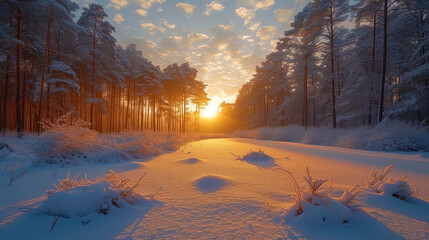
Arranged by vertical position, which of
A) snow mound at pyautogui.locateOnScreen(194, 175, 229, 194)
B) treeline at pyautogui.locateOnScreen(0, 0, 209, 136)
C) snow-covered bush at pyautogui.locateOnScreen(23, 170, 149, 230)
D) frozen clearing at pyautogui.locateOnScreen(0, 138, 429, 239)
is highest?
treeline at pyautogui.locateOnScreen(0, 0, 209, 136)

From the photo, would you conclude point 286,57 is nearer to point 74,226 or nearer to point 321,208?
point 321,208

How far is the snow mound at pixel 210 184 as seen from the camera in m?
1.76

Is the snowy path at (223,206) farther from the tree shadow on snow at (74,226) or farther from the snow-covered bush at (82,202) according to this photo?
the snow-covered bush at (82,202)

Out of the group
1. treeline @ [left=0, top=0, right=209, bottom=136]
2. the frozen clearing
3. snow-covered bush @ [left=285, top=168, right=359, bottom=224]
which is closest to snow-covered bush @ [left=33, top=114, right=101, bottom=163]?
treeline @ [left=0, top=0, right=209, bottom=136]

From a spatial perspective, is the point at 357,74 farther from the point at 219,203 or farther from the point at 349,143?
Answer: the point at 219,203

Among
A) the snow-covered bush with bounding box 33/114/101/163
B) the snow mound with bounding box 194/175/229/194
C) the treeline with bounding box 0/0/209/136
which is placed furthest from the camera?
the treeline with bounding box 0/0/209/136

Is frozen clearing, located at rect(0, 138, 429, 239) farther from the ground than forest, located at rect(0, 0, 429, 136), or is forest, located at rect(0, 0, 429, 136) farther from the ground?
forest, located at rect(0, 0, 429, 136)

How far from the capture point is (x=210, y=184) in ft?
6.28

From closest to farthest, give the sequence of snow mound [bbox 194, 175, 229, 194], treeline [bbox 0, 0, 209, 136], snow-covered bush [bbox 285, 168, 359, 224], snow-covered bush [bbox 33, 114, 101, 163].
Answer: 1. snow-covered bush [bbox 285, 168, 359, 224]
2. snow mound [bbox 194, 175, 229, 194]
3. snow-covered bush [bbox 33, 114, 101, 163]
4. treeline [bbox 0, 0, 209, 136]

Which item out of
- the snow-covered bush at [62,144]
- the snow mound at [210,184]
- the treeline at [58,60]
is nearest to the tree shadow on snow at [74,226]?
the snow mound at [210,184]

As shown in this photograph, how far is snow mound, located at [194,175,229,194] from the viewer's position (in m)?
1.76

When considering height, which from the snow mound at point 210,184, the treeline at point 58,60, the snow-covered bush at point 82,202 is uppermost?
the treeline at point 58,60

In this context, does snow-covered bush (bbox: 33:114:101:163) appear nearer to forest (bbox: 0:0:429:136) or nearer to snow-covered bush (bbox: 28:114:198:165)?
snow-covered bush (bbox: 28:114:198:165)

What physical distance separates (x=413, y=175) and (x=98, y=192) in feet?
13.6
